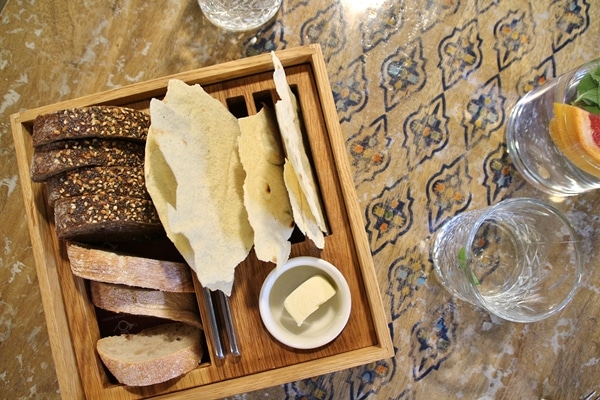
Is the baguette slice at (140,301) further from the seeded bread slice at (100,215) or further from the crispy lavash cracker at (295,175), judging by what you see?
the crispy lavash cracker at (295,175)

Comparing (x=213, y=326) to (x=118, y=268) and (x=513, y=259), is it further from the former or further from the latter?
(x=513, y=259)

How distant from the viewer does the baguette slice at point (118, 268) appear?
35.0 inches

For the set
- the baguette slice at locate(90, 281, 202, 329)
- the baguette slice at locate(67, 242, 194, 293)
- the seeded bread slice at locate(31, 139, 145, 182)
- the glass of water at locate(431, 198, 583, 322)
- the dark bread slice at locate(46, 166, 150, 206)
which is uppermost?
the seeded bread slice at locate(31, 139, 145, 182)

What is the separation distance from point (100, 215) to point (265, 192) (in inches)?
11.0

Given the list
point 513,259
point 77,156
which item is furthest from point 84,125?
point 513,259

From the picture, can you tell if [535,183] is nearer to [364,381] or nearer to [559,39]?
[559,39]

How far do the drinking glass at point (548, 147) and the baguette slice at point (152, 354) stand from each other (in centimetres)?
81

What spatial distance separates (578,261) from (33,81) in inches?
48.9

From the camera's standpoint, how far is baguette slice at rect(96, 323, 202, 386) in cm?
91

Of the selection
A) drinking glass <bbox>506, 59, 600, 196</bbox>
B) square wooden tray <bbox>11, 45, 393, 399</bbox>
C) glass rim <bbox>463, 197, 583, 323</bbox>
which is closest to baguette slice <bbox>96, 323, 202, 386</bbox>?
square wooden tray <bbox>11, 45, 393, 399</bbox>

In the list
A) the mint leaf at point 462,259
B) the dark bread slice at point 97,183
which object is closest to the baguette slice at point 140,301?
the dark bread slice at point 97,183

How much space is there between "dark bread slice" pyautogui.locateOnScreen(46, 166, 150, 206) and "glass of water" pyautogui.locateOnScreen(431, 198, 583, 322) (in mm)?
654

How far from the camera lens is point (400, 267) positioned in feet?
3.80

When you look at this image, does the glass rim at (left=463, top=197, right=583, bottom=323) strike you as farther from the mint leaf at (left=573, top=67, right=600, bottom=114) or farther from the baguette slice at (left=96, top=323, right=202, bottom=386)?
the baguette slice at (left=96, top=323, right=202, bottom=386)
